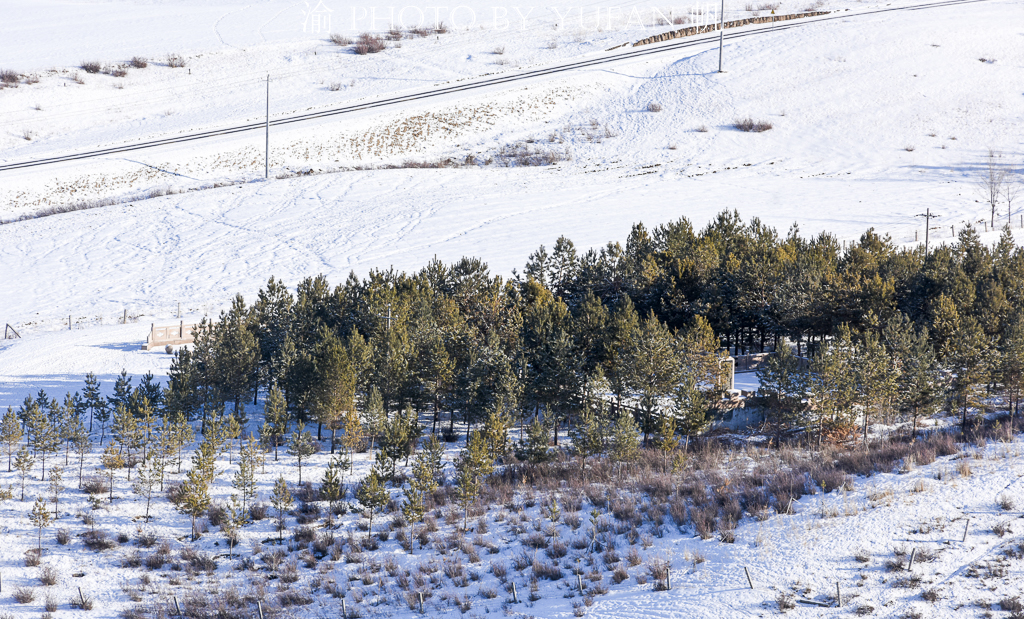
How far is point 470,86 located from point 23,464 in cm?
7188

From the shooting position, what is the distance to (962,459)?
2823 cm

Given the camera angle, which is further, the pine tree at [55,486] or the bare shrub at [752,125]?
the bare shrub at [752,125]

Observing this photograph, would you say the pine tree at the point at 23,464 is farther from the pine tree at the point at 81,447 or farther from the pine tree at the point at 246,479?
the pine tree at the point at 246,479

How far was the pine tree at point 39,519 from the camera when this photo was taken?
2746 cm

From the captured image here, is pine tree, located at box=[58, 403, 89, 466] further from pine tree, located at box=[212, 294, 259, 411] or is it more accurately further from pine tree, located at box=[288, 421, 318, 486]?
pine tree, located at box=[288, 421, 318, 486]

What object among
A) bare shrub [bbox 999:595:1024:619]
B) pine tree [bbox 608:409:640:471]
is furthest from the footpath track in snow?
bare shrub [bbox 999:595:1024:619]

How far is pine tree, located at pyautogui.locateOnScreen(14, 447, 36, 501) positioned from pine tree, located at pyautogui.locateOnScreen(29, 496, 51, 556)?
2470 mm

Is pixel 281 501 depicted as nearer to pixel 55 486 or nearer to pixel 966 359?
pixel 55 486

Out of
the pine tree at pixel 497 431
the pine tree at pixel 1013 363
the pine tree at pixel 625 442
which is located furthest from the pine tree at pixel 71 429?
the pine tree at pixel 1013 363

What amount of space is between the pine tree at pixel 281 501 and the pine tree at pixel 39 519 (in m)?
6.57

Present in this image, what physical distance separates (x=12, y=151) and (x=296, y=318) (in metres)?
56.5

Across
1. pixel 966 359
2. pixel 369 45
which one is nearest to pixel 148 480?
pixel 966 359

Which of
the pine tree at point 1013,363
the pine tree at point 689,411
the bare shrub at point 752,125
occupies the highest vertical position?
the bare shrub at point 752,125

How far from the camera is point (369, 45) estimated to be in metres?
111
